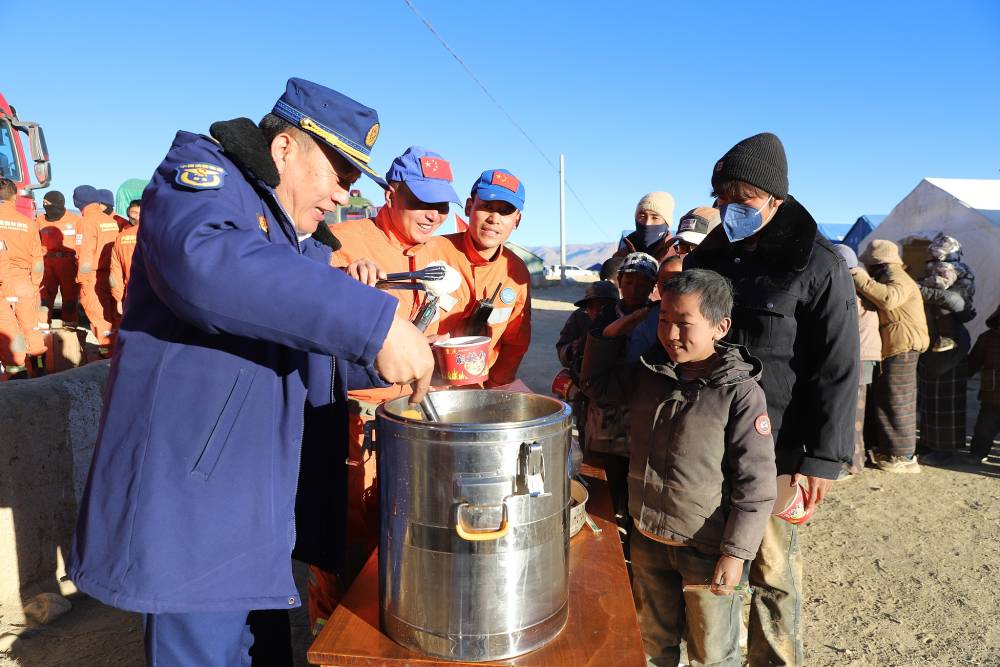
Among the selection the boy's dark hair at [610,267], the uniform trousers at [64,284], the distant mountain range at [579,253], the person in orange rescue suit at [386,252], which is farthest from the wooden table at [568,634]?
the distant mountain range at [579,253]

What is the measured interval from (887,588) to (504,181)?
3368 mm

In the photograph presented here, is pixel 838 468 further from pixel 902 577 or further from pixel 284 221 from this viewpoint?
pixel 902 577

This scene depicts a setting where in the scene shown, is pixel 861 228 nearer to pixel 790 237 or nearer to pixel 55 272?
pixel 790 237

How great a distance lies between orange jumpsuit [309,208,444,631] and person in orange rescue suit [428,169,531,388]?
311mm

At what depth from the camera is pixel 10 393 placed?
124 inches

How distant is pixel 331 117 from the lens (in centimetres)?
160

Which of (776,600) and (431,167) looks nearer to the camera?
(776,600)

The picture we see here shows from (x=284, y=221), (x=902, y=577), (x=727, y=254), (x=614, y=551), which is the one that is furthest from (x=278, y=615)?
(x=902, y=577)

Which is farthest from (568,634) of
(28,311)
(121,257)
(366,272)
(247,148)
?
(28,311)

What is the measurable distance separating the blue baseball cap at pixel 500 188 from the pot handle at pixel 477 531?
209 cm

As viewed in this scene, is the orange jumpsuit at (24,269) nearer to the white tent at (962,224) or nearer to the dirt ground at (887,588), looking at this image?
the dirt ground at (887,588)

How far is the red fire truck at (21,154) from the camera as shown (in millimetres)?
8891

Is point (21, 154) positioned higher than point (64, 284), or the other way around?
point (21, 154)

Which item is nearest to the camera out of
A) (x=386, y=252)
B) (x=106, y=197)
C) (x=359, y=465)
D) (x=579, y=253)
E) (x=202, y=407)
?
(x=202, y=407)
